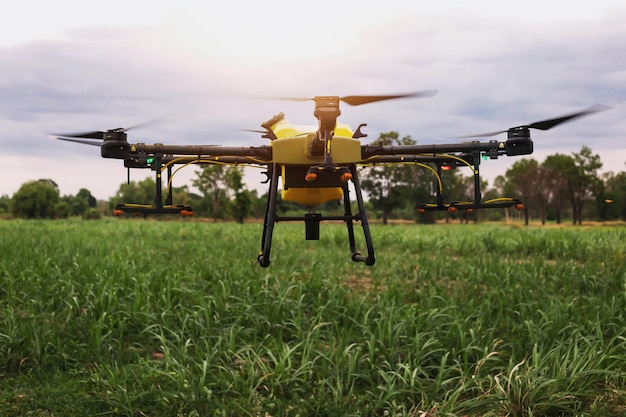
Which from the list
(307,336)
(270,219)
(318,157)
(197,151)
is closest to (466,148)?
(318,157)

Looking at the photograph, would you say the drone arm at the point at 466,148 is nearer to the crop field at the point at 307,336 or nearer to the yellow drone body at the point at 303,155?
the yellow drone body at the point at 303,155

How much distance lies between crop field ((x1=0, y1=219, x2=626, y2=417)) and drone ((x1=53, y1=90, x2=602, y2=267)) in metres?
9.18

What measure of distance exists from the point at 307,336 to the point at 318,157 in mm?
12300

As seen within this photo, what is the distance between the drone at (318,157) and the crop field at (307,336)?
918cm

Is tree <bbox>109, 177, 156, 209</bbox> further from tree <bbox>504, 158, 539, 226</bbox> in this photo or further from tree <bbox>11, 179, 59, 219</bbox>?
tree <bbox>504, 158, 539, 226</bbox>

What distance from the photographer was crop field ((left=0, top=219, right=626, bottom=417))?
478 inches

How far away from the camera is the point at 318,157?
3020mm

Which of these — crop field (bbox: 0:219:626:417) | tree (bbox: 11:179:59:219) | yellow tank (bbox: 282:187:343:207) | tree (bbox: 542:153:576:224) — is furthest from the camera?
tree (bbox: 542:153:576:224)

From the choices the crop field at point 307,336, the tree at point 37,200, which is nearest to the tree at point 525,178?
the crop field at point 307,336

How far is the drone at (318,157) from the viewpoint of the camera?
299 cm

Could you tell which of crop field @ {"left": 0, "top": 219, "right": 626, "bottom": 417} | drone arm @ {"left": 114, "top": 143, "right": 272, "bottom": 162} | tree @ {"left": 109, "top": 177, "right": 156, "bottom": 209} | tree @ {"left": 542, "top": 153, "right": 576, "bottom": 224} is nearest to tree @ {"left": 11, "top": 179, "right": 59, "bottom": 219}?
crop field @ {"left": 0, "top": 219, "right": 626, "bottom": 417}

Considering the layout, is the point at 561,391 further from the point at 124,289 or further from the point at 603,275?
the point at 124,289

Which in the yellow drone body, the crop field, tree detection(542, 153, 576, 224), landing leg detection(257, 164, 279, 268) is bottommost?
the crop field

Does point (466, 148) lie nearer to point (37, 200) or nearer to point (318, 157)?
point (318, 157)
